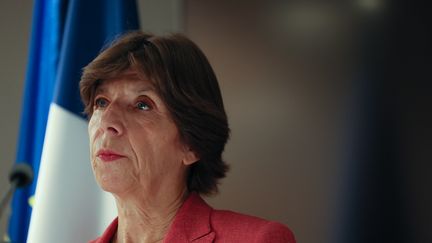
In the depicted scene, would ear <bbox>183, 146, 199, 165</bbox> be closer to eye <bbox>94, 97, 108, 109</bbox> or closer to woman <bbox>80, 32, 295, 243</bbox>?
woman <bbox>80, 32, 295, 243</bbox>

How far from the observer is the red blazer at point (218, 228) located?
1710 millimetres

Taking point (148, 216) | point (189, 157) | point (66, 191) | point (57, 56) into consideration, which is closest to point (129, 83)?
point (189, 157)

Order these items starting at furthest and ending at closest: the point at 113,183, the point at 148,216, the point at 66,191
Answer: the point at 66,191 < the point at 148,216 < the point at 113,183

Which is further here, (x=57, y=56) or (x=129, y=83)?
(x=57, y=56)

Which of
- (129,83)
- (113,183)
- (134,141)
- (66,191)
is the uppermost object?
(129,83)

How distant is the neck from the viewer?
186 centimetres

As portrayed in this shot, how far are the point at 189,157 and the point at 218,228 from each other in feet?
0.81

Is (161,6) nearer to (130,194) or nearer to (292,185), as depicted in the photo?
(292,185)

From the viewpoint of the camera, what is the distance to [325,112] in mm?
2158

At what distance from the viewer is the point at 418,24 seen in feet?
6.16

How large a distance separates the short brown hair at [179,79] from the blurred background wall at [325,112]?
42 cm

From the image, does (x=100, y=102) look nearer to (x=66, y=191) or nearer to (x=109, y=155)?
(x=109, y=155)

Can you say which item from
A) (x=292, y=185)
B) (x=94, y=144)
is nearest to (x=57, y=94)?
(x=94, y=144)

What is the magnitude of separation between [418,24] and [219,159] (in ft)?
2.51
